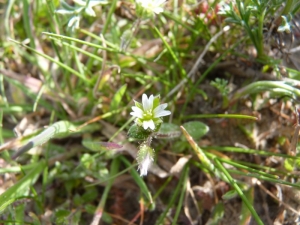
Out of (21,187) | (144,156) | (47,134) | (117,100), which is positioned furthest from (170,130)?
(21,187)

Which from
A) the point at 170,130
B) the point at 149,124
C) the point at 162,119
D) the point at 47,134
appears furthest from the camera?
the point at 170,130

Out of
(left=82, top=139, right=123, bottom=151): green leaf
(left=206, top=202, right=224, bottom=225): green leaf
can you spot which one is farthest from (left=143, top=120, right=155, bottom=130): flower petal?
(left=206, top=202, right=224, bottom=225): green leaf

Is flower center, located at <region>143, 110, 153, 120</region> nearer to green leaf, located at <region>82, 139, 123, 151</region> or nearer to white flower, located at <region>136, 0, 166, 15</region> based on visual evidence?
green leaf, located at <region>82, 139, 123, 151</region>

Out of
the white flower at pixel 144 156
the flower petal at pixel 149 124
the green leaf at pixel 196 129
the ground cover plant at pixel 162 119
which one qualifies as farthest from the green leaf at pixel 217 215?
the flower petal at pixel 149 124

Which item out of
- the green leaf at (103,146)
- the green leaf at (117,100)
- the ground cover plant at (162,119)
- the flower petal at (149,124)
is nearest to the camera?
the flower petal at (149,124)

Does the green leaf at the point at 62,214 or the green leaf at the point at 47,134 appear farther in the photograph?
the green leaf at the point at 62,214

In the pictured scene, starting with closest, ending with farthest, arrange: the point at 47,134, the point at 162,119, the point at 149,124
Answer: the point at 149,124 → the point at 47,134 → the point at 162,119

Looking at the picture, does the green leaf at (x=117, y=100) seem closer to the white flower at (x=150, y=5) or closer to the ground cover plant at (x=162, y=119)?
the ground cover plant at (x=162, y=119)

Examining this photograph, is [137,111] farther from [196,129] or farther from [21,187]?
[21,187]
